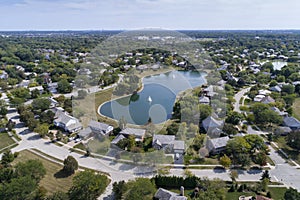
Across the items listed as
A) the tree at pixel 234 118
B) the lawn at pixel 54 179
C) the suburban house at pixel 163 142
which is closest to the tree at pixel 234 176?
the suburban house at pixel 163 142

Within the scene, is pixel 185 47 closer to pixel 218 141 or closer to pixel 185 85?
pixel 185 85

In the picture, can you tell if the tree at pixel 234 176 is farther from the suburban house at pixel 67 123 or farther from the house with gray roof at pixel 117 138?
the suburban house at pixel 67 123

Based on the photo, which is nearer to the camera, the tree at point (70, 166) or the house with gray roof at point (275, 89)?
the tree at point (70, 166)

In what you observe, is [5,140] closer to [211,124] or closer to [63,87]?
[63,87]

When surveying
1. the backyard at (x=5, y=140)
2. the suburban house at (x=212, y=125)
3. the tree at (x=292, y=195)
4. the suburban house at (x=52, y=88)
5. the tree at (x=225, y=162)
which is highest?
the suburban house at (x=52, y=88)

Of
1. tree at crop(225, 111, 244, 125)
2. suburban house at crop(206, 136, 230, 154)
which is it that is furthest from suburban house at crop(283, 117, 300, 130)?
suburban house at crop(206, 136, 230, 154)

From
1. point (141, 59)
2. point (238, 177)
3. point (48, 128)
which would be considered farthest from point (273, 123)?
point (141, 59)
